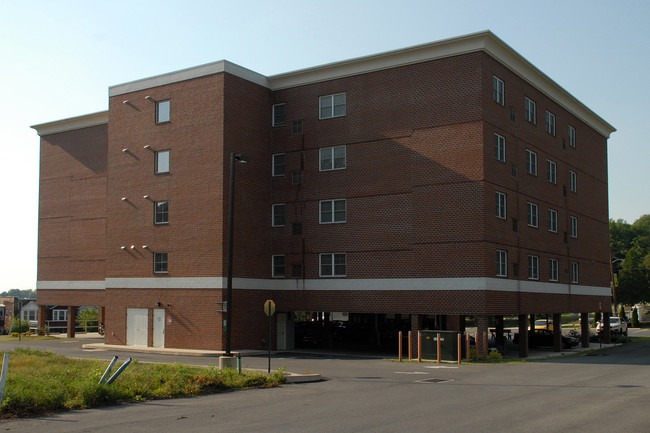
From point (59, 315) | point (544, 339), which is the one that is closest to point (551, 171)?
point (544, 339)

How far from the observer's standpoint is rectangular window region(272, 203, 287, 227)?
134 ft

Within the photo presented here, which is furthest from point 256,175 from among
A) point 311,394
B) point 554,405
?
point 554,405

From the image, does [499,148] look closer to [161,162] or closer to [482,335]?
[482,335]

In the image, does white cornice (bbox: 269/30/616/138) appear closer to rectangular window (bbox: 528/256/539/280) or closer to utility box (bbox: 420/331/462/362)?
rectangular window (bbox: 528/256/539/280)

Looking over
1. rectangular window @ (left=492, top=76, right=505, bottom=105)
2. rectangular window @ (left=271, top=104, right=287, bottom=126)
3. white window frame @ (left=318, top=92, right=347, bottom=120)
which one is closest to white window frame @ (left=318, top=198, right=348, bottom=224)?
white window frame @ (left=318, top=92, right=347, bottom=120)

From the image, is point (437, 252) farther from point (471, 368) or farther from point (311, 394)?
point (311, 394)

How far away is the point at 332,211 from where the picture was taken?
128 feet

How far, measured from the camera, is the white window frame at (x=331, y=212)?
3875 centimetres

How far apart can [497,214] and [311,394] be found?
18357mm

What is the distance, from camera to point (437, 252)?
1377 inches

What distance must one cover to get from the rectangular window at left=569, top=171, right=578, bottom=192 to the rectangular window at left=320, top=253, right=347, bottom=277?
17.3 m

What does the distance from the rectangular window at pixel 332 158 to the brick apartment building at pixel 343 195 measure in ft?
0.26

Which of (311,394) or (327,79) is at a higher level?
(327,79)

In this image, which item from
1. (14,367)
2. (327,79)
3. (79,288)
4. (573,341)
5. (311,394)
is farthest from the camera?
(79,288)
